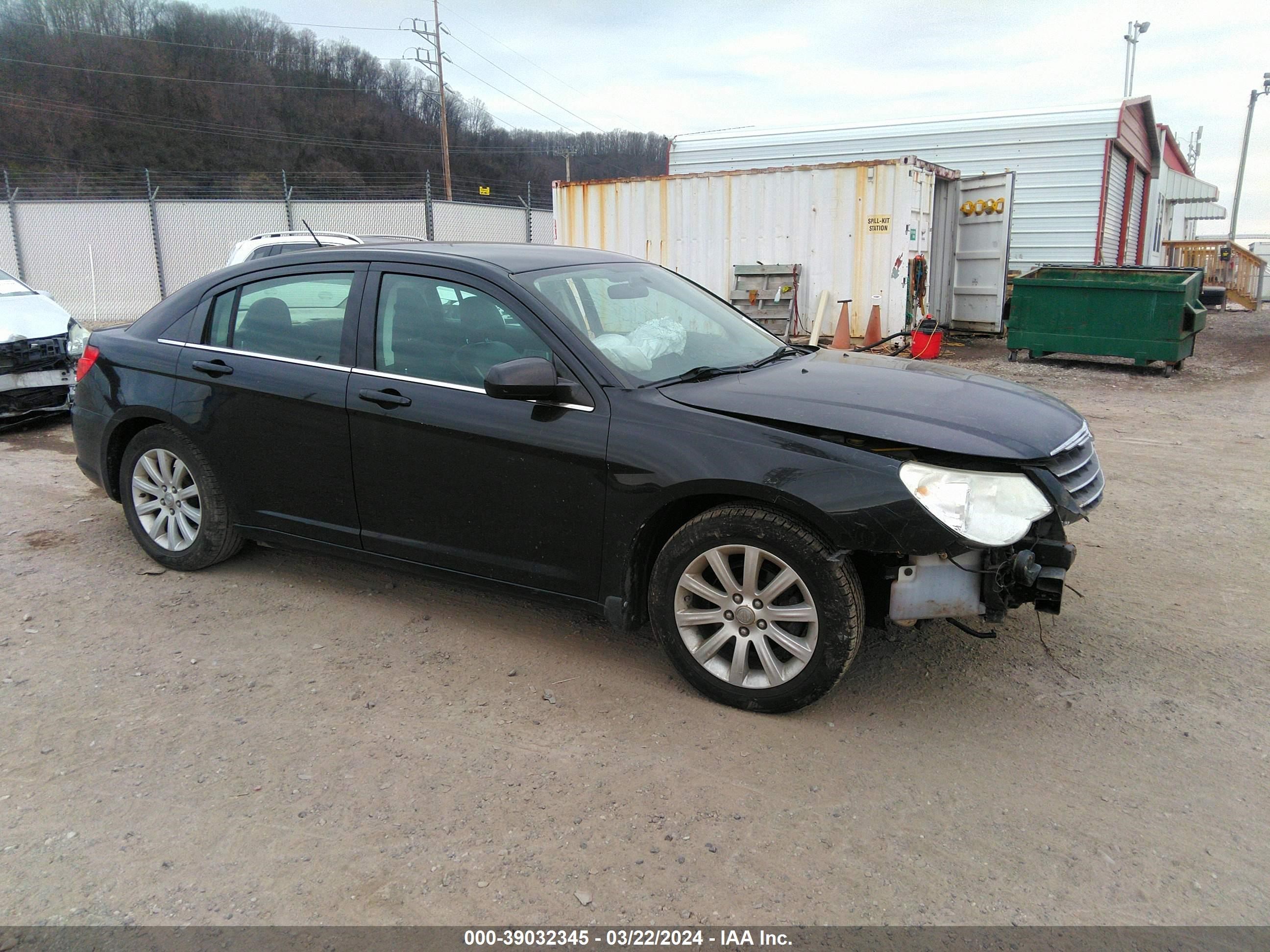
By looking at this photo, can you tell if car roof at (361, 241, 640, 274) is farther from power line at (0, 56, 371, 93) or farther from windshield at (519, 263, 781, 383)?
power line at (0, 56, 371, 93)

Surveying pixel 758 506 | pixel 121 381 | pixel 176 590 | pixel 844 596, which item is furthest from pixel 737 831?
pixel 121 381

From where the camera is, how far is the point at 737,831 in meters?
2.76

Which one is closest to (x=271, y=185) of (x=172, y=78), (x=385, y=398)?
(x=172, y=78)

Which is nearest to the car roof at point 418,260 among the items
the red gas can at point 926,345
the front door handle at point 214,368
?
the front door handle at point 214,368

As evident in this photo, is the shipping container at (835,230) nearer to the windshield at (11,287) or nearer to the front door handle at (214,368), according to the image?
the windshield at (11,287)

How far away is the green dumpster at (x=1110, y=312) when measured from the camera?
37.3 ft

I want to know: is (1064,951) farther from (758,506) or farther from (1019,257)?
(1019,257)

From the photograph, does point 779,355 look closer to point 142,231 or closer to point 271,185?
point 142,231

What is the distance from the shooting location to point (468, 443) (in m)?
3.75

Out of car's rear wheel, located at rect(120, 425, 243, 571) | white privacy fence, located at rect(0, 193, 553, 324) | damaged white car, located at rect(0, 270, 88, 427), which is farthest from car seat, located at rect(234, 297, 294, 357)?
white privacy fence, located at rect(0, 193, 553, 324)

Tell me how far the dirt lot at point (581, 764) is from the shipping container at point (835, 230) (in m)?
8.05

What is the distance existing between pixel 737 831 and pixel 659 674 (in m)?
1.03

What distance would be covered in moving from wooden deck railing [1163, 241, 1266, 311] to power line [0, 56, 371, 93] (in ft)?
177

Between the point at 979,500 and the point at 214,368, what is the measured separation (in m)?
3.50
